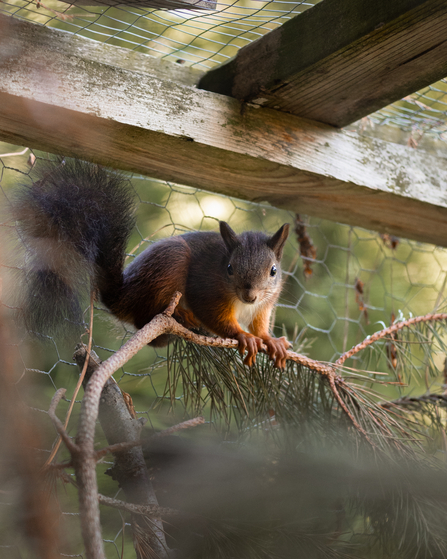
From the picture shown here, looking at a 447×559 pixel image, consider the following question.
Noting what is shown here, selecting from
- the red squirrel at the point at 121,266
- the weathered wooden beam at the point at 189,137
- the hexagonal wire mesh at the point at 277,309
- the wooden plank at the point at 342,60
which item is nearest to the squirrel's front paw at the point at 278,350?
the red squirrel at the point at 121,266

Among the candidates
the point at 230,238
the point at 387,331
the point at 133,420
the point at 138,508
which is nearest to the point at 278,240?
the point at 230,238

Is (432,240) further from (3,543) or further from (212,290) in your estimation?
(3,543)

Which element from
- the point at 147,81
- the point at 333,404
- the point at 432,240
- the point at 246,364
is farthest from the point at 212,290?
the point at 432,240

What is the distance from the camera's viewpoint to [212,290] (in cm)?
116

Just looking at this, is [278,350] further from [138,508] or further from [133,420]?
[138,508]

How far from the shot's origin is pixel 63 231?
0.78 m

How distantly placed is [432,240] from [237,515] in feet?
4.59

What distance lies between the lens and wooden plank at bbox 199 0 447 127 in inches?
31.3

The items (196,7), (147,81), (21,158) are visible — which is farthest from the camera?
(21,158)

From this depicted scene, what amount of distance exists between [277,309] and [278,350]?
96 centimetres

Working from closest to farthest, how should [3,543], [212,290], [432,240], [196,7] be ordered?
1. [3,543]
2. [196,7]
3. [212,290]
4. [432,240]

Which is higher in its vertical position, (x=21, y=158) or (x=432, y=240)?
(x=21, y=158)

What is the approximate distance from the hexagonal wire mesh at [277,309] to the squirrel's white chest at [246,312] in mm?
78

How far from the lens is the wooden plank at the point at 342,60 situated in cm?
79
